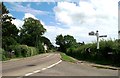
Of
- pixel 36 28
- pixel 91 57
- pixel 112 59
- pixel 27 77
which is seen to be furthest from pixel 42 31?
pixel 27 77

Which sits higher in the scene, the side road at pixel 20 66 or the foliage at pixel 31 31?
the foliage at pixel 31 31

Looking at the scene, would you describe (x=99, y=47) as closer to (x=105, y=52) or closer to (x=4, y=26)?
(x=105, y=52)

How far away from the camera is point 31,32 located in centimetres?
14400

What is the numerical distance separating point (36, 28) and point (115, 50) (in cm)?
10799

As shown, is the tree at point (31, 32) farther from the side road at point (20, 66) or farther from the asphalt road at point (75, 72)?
the asphalt road at point (75, 72)

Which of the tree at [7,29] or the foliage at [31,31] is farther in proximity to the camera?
the foliage at [31,31]

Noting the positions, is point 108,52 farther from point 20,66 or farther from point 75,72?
point 75,72

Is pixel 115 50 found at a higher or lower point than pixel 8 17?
lower

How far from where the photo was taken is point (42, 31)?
477 ft

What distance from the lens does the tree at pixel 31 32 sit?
13949cm

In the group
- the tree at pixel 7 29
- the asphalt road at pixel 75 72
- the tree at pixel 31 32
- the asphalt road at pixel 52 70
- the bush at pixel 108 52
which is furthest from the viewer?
the tree at pixel 31 32

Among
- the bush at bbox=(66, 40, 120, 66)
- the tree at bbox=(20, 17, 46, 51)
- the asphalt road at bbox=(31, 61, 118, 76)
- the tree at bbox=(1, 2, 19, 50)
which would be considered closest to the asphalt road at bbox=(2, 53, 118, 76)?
the asphalt road at bbox=(31, 61, 118, 76)

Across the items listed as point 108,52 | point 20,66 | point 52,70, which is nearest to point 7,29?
point 108,52

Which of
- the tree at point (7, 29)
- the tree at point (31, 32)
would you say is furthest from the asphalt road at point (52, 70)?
the tree at point (31, 32)
